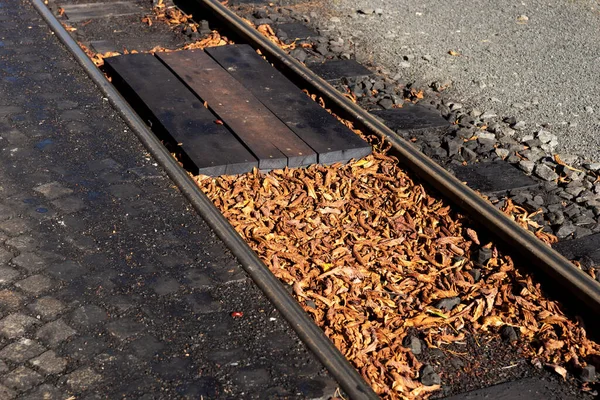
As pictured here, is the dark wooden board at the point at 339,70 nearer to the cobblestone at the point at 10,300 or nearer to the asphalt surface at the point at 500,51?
the asphalt surface at the point at 500,51

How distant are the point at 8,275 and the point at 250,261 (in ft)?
4.66

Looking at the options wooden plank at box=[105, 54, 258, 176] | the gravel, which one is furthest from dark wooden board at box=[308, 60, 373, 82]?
wooden plank at box=[105, 54, 258, 176]

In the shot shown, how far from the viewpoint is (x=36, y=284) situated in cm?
498

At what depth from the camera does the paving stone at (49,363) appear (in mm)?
4312

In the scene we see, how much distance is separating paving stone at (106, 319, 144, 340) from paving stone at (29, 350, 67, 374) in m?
0.33

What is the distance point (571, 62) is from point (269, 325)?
5.04 meters

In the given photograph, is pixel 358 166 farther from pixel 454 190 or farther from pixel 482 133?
pixel 482 133

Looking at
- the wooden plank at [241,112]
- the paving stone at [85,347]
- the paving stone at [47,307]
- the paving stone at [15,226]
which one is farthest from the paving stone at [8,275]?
the wooden plank at [241,112]

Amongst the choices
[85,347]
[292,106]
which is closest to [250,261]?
[85,347]

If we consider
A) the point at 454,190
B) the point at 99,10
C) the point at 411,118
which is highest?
the point at 454,190

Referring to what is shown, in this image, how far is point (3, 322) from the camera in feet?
15.2

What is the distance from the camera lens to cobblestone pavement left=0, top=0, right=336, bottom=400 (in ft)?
14.1

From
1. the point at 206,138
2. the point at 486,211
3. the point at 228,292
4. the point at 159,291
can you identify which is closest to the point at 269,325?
the point at 228,292

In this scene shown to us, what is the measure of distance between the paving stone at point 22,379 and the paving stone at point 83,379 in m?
0.15
